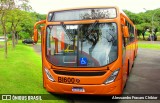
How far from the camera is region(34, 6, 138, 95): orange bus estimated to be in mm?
8117

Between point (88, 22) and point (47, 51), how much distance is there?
168 cm

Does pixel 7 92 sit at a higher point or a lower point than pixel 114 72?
lower

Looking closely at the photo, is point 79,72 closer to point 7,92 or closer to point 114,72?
point 114,72

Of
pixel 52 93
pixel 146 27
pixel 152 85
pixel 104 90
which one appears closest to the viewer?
pixel 104 90

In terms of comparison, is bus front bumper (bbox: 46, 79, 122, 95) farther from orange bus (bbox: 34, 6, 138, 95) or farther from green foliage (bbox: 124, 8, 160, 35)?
green foliage (bbox: 124, 8, 160, 35)

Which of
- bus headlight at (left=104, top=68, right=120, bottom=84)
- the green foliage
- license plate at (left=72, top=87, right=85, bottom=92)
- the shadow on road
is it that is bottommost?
the shadow on road

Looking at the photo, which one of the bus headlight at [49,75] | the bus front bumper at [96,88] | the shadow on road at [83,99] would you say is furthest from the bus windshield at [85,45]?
the shadow on road at [83,99]

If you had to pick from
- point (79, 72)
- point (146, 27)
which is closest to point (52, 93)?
point (79, 72)

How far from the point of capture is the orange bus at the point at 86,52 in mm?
8117

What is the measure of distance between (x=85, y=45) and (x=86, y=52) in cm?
22

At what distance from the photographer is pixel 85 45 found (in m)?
8.38

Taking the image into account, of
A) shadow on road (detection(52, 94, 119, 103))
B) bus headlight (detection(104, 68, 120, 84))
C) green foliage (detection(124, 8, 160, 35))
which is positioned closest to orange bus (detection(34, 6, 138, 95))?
bus headlight (detection(104, 68, 120, 84))

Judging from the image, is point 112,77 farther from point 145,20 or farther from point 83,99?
point 145,20

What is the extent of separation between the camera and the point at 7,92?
9414mm
